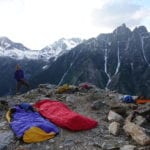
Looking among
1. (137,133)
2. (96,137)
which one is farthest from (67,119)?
(137,133)

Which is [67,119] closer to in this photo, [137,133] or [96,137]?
[96,137]

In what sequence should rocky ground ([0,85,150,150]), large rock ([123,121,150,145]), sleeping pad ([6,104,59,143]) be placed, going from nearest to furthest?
large rock ([123,121,150,145]) < rocky ground ([0,85,150,150]) < sleeping pad ([6,104,59,143])

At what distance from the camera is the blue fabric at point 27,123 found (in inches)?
689

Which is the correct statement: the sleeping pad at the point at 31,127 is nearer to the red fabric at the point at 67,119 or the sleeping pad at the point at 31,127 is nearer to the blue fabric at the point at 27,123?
the blue fabric at the point at 27,123

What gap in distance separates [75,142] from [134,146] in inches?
97.4

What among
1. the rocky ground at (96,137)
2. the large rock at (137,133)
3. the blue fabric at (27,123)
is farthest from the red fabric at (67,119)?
the large rock at (137,133)

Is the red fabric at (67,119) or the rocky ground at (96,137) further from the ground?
the red fabric at (67,119)

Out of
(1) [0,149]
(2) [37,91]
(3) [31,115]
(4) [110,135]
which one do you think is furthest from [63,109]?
(2) [37,91]

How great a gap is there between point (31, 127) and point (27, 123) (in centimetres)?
85

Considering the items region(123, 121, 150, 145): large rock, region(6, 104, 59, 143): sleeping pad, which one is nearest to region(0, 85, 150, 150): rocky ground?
region(123, 121, 150, 145): large rock

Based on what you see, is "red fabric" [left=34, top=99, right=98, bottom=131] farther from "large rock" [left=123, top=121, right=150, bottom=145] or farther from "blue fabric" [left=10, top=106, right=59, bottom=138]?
"large rock" [left=123, top=121, right=150, bottom=145]

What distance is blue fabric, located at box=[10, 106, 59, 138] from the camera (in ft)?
57.4

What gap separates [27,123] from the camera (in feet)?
59.7

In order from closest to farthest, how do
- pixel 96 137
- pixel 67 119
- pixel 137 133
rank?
pixel 137 133
pixel 96 137
pixel 67 119
